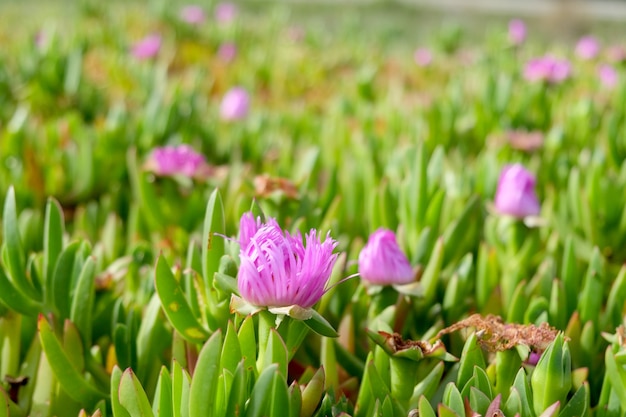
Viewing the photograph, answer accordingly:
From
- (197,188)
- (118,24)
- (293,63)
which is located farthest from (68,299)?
(118,24)

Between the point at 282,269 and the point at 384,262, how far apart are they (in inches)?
9.6

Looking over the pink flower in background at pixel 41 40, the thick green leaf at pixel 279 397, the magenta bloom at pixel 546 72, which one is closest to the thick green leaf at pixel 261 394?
the thick green leaf at pixel 279 397

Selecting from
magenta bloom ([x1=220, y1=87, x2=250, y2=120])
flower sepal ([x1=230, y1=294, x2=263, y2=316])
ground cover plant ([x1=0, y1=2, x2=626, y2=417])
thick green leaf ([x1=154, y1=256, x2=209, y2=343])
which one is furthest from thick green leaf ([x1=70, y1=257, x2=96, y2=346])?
magenta bloom ([x1=220, y1=87, x2=250, y2=120])

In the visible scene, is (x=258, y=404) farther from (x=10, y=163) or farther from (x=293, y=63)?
(x=293, y=63)

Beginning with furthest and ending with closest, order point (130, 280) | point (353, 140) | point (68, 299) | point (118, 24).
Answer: point (118, 24) < point (353, 140) < point (130, 280) < point (68, 299)

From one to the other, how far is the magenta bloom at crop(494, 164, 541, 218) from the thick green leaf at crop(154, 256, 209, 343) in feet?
1.68

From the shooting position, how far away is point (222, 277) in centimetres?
65

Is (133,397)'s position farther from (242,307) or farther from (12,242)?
(12,242)

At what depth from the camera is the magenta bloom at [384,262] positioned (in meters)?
0.81

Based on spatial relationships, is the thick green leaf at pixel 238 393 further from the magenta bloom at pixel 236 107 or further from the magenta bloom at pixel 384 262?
the magenta bloom at pixel 236 107

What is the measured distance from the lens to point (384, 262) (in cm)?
83

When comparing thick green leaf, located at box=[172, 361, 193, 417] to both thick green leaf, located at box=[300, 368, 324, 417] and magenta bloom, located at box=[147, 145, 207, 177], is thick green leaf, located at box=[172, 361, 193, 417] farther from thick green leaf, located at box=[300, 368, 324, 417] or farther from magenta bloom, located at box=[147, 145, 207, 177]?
magenta bloom, located at box=[147, 145, 207, 177]

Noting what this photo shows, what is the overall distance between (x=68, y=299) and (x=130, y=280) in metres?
0.12

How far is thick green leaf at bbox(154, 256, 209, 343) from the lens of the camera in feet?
2.32
